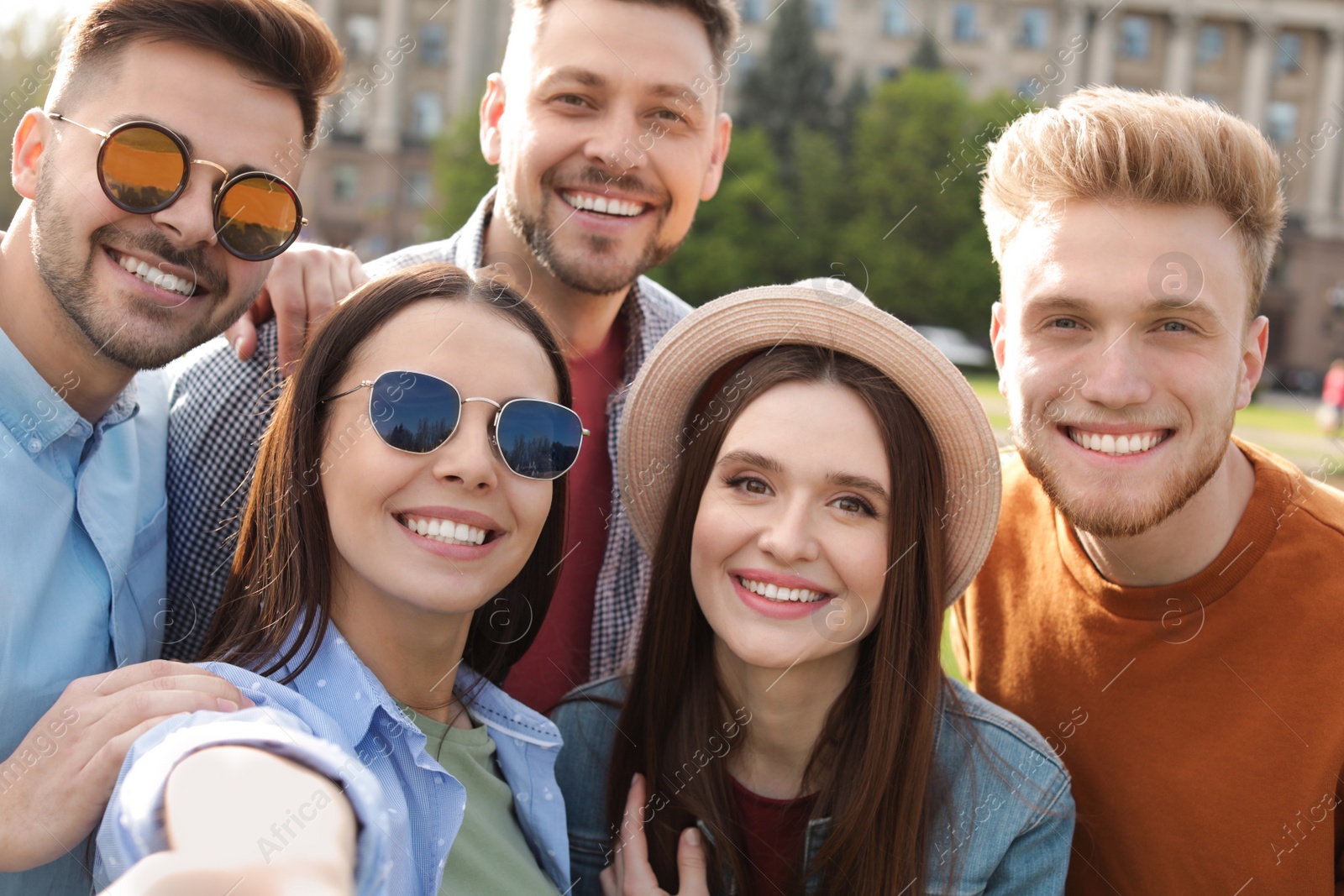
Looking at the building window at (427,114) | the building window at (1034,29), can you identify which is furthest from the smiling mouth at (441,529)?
the building window at (1034,29)

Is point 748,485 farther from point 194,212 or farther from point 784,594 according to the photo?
point 194,212

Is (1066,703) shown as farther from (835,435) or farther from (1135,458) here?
(835,435)

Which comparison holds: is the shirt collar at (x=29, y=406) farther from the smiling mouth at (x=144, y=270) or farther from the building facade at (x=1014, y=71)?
the building facade at (x=1014, y=71)

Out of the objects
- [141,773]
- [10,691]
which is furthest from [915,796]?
[10,691]

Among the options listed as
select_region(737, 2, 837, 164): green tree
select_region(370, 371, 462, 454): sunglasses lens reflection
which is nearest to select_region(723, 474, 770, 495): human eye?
select_region(370, 371, 462, 454): sunglasses lens reflection

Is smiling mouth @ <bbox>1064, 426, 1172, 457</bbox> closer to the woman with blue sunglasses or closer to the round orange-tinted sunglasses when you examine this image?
the woman with blue sunglasses

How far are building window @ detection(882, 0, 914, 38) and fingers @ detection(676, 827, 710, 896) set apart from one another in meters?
58.9

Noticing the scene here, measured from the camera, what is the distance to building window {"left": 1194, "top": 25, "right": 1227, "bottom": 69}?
59781 mm

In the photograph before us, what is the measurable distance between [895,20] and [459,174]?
89.3ft

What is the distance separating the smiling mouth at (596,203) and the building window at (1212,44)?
6550cm

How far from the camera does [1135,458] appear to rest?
3260 millimetres

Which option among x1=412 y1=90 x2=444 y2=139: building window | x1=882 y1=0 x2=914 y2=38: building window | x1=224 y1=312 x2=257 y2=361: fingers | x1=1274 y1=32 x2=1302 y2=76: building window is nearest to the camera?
x1=224 y1=312 x2=257 y2=361: fingers

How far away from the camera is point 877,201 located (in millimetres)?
43594

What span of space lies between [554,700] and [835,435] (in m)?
1.77
